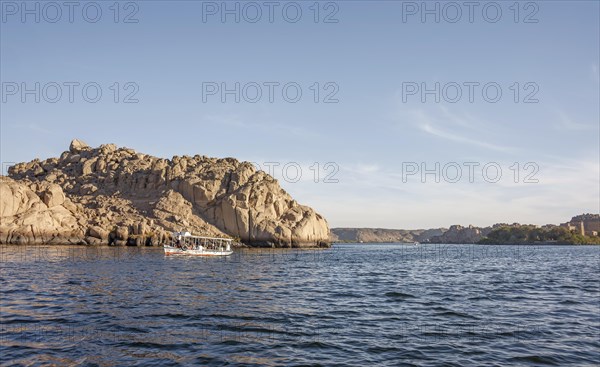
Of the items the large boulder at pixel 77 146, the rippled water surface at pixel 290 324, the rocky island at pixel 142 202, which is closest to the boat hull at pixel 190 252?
the rocky island at pixel 142 202

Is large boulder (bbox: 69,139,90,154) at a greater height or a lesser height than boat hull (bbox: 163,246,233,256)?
greater

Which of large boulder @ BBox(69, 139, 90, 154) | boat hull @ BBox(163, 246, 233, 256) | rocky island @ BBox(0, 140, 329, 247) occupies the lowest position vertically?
boat hull @ BBox(163, 246, 233, 256)

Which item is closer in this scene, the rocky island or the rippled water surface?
the rippled water surface

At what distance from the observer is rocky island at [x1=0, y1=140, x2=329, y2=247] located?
96875 millimetres

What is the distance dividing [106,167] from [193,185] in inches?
1365

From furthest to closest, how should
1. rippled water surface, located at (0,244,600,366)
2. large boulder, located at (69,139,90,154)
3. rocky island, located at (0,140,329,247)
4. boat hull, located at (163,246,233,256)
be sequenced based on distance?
large boulder, located at (69,139,90,154), rocky island, located at (0,140,329,247), boat hull, located at (163,246,233,256), rippled water surface, located at (0,244,600,366)

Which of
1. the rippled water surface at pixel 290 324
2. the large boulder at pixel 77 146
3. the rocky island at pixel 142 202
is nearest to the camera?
the rippled water surface at pixel 290 324

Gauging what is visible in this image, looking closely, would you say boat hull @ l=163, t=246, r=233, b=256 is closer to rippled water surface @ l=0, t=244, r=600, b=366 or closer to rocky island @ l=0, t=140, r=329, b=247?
rocky island @ l=0, t=140, r=329, b=247

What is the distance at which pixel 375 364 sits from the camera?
14.2m

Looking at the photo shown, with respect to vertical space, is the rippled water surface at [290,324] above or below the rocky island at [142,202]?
below

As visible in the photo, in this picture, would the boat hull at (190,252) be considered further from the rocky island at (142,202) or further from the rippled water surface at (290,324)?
the rippled water surface at (290,324)

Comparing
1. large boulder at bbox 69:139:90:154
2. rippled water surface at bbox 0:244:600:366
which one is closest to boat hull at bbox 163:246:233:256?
rippled water surface at bbox 0:244:600:366

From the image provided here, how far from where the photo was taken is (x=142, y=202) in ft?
417

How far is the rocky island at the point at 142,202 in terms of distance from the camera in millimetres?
96875
